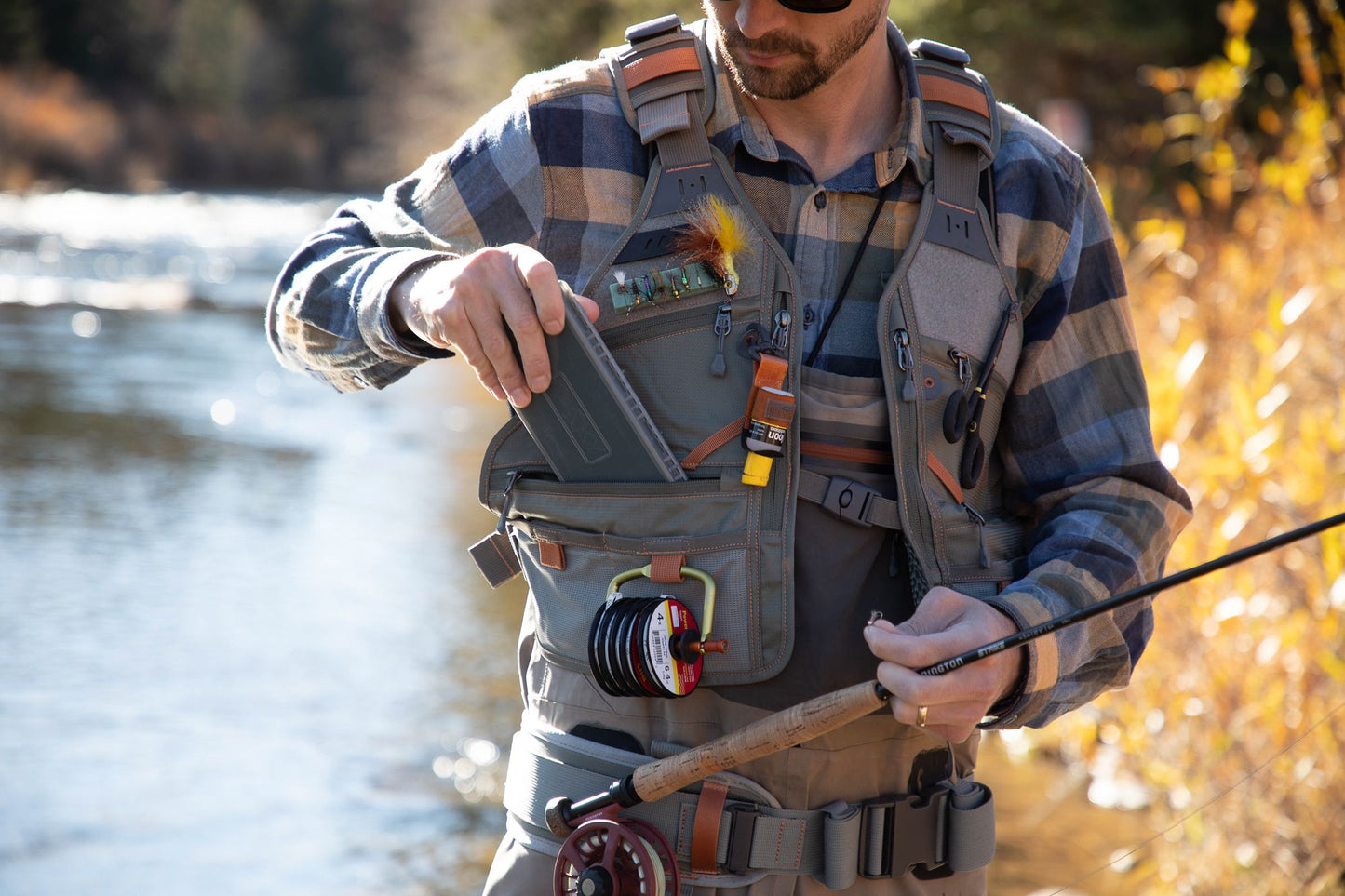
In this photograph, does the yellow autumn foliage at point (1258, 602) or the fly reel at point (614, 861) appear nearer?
the fly reel at point (614, 861)

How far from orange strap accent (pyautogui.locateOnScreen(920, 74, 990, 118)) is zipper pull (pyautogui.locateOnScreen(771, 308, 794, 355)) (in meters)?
0.39

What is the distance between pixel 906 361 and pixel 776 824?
2.05ft

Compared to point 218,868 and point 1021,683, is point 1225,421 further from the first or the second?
point 218,868

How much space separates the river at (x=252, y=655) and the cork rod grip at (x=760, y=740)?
2964mm

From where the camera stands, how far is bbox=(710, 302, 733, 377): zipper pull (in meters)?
1.82

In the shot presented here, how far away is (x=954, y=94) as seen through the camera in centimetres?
197

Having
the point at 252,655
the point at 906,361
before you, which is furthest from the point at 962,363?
the point at 252,655

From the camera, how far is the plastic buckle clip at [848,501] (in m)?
1.83

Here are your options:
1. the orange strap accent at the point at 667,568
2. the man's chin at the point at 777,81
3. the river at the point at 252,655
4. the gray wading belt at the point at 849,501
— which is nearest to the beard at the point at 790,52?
the man's chin at the point at 777,81

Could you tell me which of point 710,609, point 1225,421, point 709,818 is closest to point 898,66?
point 710,609

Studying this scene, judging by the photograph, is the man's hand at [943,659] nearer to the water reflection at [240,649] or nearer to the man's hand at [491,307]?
the man's hand at [491,307]

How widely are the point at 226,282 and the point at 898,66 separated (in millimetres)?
19253

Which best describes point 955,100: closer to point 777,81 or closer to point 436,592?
point 777,81

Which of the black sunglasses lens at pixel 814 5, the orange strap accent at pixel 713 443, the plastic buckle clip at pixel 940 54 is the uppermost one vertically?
the black sunglasses lens at pixel 814 5
